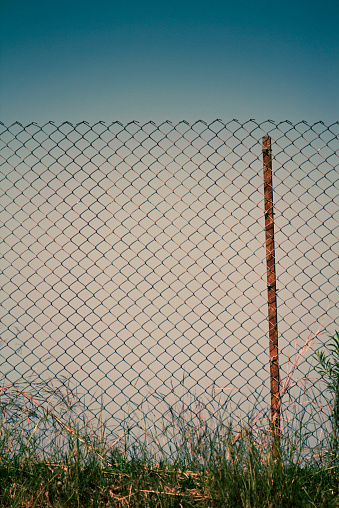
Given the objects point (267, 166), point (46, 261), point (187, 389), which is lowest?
point (187, 389)

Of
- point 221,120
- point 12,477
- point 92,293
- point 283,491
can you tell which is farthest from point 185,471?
point 221,120

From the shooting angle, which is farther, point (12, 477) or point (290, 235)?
point (290, 235)

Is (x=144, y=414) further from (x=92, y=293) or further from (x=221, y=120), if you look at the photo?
(x=221, y=120)

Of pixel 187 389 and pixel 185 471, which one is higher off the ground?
pixel 187 389

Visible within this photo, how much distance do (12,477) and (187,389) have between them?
894mm

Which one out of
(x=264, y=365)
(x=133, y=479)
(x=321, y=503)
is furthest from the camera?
(x=264, y=365)

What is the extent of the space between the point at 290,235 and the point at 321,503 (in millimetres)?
1291

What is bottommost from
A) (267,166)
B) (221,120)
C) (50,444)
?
(50,444)

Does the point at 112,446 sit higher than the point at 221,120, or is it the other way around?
the point at 221,120

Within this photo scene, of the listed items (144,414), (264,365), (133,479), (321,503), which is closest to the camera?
(321,503)

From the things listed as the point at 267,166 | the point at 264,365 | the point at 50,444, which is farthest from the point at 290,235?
the point at 50,444

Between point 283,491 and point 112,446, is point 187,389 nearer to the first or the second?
point 112,446

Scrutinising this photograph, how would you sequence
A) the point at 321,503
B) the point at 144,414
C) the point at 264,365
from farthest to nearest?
the point at 264,365 → the point at 144,414 → the point at 321,503

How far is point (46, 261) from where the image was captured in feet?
7.61
